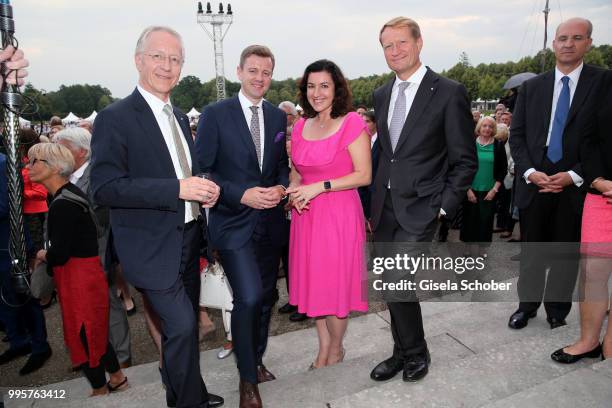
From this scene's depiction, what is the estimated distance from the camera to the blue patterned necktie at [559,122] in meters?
3.40

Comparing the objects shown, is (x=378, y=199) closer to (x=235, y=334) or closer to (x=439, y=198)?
(x=439, y=198)

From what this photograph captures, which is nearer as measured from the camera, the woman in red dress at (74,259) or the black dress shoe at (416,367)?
the black dress shoe at (416,367)

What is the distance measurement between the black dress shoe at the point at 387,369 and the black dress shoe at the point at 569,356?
103 cm

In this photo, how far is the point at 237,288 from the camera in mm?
2906

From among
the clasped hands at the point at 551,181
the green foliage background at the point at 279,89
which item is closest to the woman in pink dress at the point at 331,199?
the clasped hands at the point at 551,181

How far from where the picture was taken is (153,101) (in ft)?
8.18

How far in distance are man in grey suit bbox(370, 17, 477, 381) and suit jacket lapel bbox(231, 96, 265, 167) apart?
0.95 meters

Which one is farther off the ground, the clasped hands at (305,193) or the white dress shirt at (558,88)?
the white dress shirt at (558,88)

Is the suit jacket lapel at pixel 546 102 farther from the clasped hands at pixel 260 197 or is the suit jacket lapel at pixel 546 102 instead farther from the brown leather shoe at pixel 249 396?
the brown leather shoe at pixel 249 396

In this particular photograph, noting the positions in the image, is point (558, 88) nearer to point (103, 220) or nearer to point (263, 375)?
point (263, 375)

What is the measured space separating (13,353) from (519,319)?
4969mm

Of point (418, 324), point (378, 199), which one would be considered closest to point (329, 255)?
point (378, 199)

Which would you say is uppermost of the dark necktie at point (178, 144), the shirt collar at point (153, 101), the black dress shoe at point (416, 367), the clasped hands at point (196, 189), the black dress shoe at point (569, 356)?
the shirt collar at point (153, 101)

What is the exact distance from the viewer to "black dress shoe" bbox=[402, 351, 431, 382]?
104 inches
